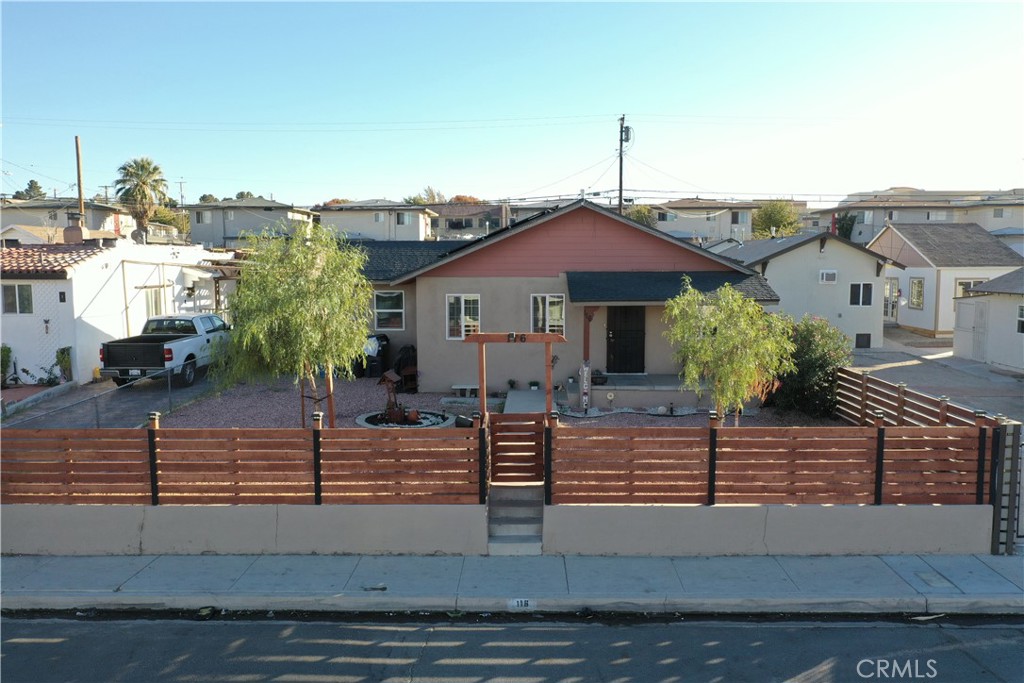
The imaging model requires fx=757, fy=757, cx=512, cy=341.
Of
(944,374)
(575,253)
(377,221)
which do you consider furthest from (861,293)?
(377,221)

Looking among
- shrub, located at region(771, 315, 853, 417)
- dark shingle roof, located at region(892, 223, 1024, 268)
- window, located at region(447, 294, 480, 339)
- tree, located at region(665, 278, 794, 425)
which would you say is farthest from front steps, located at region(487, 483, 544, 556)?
dark shingle roof, located at region(892, 223, 1024, 268)

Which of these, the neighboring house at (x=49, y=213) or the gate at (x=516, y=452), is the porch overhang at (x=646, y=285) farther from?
the neighboring house at (x=49, y=213)

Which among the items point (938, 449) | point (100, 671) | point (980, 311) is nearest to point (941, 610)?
point (938, 449)

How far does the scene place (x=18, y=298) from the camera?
778 inches

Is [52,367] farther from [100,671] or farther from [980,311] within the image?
[980,311]

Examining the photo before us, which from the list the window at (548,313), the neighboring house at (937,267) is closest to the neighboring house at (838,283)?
the neighboring house at (937,267)

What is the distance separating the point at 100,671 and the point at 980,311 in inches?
1002

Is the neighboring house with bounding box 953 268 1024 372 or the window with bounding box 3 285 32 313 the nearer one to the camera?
the window with bounding box 3 285 32 313

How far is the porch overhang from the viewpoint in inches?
679

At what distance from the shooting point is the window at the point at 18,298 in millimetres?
19719

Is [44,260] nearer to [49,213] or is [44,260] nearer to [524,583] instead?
[524,583]

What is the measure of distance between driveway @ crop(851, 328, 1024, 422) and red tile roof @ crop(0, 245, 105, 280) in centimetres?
2188

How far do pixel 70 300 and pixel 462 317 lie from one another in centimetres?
1023

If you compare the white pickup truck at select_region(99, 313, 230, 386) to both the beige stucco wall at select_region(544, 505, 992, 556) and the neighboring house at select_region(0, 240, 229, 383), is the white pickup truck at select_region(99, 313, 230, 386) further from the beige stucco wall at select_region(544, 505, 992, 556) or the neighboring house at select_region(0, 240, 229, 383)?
the beige stucco wall at select_region(544, 505, 992, 556)
